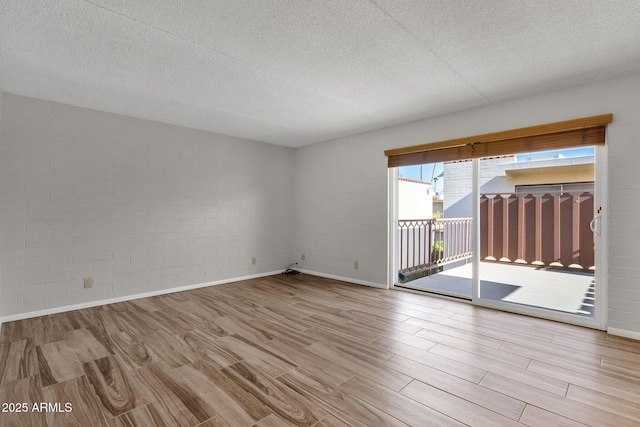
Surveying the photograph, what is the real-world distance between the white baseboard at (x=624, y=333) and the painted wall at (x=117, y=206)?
4.45m

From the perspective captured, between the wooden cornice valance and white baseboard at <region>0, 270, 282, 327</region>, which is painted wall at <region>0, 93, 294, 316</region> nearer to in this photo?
white baseboard at <region>0, 270, 282, 327</region>

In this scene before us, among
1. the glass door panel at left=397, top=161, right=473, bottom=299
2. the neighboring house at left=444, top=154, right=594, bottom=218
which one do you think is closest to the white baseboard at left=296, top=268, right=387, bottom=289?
the glass door panel at left=397, top=161, right=473, bottom=299

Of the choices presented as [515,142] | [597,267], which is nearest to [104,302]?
[515,142]

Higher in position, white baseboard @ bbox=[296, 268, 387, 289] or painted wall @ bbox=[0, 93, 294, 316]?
painted wall @ bbox=[0, 93, 294, 316]

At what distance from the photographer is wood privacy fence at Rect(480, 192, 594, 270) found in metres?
3.68

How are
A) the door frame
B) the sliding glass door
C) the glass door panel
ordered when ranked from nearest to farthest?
the door frame → the sliding glass door → the glass door panel

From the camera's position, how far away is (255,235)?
5094 mm

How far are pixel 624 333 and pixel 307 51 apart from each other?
3624 mm

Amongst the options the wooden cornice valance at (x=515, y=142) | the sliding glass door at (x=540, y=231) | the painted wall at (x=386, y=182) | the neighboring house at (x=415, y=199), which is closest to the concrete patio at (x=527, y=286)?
the sliding glass door at (x=540, y=231)

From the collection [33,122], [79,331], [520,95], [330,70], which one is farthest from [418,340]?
[33,122]

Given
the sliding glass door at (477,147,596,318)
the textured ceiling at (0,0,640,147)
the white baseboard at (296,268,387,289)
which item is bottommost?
the white baseboard at (296,268,387,289)

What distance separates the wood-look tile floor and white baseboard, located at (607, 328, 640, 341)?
0.08 metres

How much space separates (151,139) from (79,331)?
2444mm

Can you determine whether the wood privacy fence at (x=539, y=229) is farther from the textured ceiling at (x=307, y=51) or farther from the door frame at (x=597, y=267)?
the textured ceiling at (x=307, y=51)
